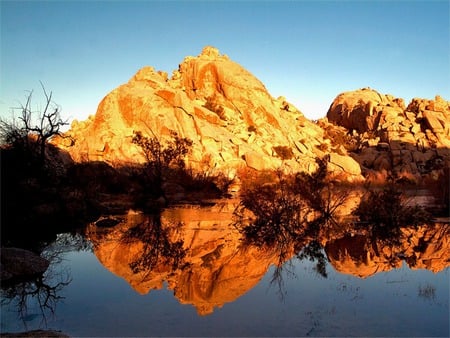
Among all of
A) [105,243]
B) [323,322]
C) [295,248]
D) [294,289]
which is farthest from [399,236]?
[105,243]

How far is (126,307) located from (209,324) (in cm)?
152

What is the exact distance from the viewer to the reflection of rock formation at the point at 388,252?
961 centimetres

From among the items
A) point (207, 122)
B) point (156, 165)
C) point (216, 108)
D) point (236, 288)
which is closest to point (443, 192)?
point (236, 288)

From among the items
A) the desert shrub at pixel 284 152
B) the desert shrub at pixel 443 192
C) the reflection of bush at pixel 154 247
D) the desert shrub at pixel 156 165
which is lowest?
the reflection of bush at pixel 154 247

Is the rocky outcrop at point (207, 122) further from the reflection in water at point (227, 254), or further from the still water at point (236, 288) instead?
the still water at point (236, 288)

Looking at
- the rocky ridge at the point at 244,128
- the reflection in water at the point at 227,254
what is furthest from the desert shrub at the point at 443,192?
the rocky ridge at the point at 244,128

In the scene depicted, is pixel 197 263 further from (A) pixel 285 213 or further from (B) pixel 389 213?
(B) pixel 389 213

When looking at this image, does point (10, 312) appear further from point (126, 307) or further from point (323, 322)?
point (323, 322)

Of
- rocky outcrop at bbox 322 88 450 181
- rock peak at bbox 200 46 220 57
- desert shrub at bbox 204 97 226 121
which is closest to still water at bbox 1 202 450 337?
desert shrub at bbox 204 97 226 121

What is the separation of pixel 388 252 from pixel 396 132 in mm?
47638

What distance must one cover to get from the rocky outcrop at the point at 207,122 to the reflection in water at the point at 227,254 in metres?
19.2

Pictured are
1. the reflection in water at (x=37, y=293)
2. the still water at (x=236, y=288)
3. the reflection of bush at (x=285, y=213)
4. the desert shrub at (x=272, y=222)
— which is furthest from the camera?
the reflection of bush at (x=285, y=213)

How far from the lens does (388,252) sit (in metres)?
10.8

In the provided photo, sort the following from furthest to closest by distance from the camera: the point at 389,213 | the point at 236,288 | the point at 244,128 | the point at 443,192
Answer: the point at 244,128, the point at 443,192, the point at 389,213, the point at 236,288
